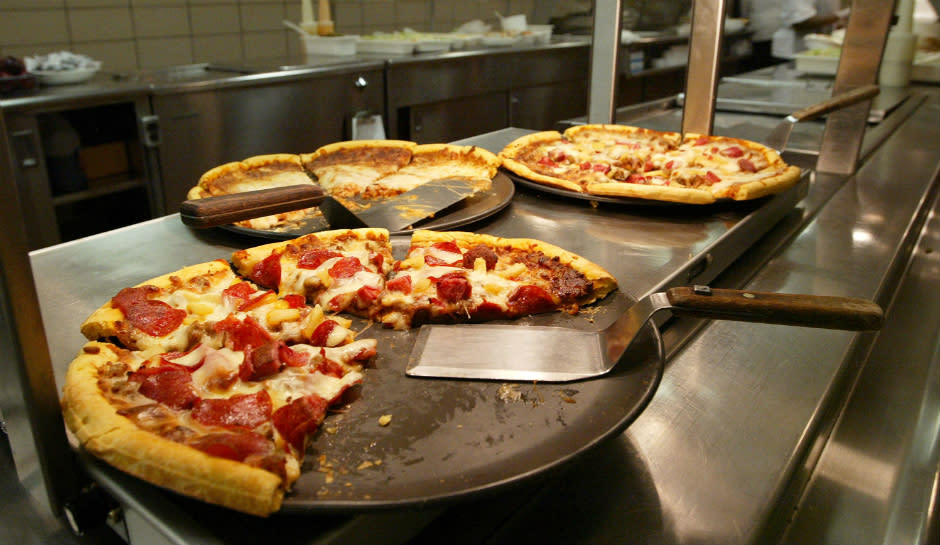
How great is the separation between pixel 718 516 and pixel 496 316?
44 centimetres

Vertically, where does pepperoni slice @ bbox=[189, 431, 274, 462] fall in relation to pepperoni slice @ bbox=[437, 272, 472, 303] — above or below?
below

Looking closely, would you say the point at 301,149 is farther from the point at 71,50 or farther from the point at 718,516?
the point at 718,516

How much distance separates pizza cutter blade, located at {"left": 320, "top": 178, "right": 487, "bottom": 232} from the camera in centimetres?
142

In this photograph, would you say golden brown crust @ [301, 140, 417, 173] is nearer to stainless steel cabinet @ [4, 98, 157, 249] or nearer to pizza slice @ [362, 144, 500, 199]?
pizza slice @ [362, 144, 500, 199]

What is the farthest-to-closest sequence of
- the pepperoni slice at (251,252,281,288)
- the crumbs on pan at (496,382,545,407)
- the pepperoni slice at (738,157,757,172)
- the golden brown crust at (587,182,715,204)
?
the pepperoni slice at (738,157,757,172)
the golden brown crust at (587,182,715,204)
the pepperoni slice at (251,252,281,288)
the crumbs on pan at (496,382,545,407)

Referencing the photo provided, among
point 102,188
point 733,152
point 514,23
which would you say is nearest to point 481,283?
point 733,152

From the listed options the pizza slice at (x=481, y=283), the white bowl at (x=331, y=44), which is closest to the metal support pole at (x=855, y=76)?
the pizza slice at (x=481, y=283)

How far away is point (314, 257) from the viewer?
1.23 metres

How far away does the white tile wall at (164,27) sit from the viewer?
3688 mm

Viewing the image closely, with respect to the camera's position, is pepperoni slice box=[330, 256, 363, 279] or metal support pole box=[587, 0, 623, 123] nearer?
pepperoni slice box=[330, 256, 363, 279]

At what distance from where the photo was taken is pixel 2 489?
85 cm

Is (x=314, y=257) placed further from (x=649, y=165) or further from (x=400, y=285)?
(x=649, y=165)

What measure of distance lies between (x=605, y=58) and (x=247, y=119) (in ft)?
6.70

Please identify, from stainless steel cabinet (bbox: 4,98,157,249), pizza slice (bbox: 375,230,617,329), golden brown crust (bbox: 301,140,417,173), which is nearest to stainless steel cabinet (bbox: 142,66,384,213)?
stainless steel cabinet (bbox: 4,98,157,249)
